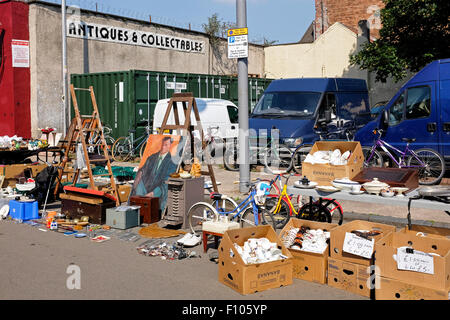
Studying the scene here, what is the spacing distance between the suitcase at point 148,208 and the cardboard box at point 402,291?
460 centimetres

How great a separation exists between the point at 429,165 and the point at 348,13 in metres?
20.9

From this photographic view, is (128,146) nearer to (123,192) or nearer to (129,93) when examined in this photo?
(129,93)

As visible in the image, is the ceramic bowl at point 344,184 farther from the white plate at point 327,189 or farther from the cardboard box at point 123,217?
the cardboard box at point 123,217

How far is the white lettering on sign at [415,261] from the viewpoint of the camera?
4.60 metres

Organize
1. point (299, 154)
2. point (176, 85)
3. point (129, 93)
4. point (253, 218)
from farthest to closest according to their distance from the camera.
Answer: point (176, 85) < point (129, 93) < point (299, 154) < point (253, 218)

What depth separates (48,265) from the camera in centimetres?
614

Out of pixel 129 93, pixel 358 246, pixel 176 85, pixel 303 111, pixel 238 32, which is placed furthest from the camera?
pixel 176 85

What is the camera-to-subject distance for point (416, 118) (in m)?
12.1

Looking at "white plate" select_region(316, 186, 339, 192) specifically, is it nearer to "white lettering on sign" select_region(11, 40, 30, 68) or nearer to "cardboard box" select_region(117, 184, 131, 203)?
"cardboard box" select_region(117, 184, 131, 203)

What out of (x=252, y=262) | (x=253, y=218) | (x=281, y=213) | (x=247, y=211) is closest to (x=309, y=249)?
(x=252, y=262)

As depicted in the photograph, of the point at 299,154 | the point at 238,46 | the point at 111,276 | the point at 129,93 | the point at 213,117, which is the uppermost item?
the point at 238,46

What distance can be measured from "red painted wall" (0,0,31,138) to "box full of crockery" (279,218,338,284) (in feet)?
56.6
